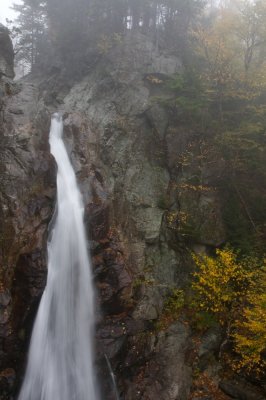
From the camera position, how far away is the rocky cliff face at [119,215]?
11.2 metres

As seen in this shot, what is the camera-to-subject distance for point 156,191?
16.3 meters

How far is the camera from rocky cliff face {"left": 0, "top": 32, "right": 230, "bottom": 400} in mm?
11219

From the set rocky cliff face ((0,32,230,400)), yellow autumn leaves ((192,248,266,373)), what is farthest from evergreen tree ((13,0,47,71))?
yellow autumn leaves ((192,248,266,373))

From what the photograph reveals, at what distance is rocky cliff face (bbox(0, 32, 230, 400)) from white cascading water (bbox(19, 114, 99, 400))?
0.38m

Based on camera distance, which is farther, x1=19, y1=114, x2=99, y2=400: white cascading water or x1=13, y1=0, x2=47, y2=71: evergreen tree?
x1=13, y1=0, x2=47, y2=71: evergreen tree

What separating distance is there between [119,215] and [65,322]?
17.1 ft

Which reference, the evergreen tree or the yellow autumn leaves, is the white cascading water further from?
the evergreen tree

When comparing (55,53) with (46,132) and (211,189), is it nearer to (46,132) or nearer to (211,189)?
(46,132)

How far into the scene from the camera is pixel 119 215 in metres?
15.1

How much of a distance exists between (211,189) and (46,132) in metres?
8.00

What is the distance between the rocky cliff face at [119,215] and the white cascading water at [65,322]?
377mm

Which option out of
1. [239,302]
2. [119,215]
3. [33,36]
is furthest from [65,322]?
[33,36]

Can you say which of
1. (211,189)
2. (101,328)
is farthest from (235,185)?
(101,328)

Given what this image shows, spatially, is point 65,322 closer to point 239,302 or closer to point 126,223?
point 126,223
